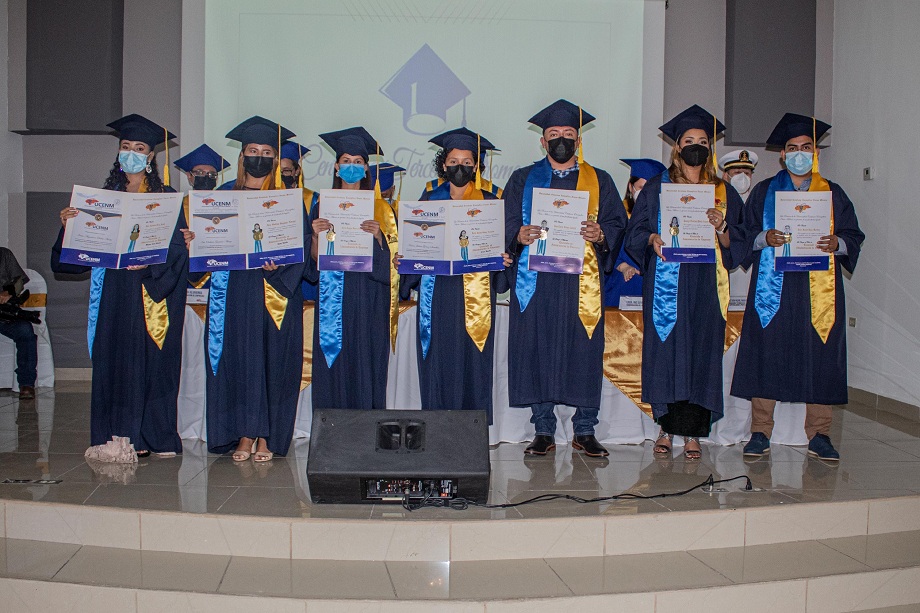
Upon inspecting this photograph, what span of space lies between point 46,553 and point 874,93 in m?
6.15

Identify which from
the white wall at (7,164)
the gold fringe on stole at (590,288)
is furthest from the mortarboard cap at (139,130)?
the white wall at (7,164)

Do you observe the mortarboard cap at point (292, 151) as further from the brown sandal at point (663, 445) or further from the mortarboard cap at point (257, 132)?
the brown sandal at point (663, 445)

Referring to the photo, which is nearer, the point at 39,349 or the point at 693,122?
the point at 693,122

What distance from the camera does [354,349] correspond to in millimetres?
4141

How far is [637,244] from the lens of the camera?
168 inches

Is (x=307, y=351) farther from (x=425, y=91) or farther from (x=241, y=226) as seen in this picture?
(x=425, y=91)

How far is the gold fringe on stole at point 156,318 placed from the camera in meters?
4.04

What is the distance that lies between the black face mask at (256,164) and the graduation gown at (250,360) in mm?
388

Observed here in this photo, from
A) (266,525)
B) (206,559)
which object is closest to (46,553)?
(206,559)

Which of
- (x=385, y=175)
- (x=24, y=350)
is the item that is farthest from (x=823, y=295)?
(x=24, y=350)

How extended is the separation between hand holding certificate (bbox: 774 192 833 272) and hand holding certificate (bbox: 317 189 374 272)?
2168 mm

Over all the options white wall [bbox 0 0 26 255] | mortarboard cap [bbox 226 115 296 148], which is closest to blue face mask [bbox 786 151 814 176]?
mortarboard cap [bbox 226 115 296 148]

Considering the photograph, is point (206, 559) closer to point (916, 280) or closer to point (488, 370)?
point (488, 370)

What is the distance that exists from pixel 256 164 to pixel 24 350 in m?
3.35
